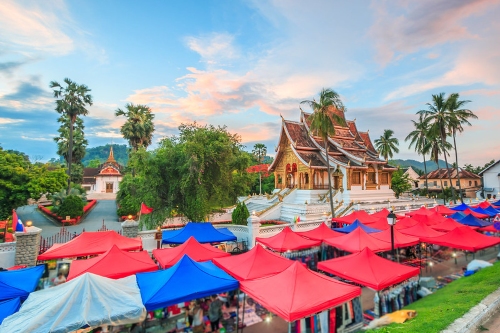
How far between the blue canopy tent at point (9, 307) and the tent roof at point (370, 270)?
848 centimetres

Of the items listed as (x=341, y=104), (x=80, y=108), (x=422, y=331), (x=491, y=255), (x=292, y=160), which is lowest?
(x=491, y=255)

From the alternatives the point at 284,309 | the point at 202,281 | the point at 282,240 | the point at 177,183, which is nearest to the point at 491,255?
the point at 282,240

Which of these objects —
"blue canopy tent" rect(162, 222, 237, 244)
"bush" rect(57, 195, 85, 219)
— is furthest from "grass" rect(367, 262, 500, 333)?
"bush" rect(57, 195, 85, 219)

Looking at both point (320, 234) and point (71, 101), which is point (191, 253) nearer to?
point (320, 234)

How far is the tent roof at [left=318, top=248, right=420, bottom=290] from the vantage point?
7656mm

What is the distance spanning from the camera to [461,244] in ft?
36.8

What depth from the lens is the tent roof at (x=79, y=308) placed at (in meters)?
5.21

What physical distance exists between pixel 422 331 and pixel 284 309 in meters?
2.70

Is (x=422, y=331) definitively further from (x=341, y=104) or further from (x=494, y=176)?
(x=494, y=176)

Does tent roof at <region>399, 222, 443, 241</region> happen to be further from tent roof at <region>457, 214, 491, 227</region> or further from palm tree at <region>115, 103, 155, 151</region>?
palm tree at <region>115, 103, 155, 151</region>

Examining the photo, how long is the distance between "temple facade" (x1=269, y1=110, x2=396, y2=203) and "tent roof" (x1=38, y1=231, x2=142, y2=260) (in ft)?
71.4

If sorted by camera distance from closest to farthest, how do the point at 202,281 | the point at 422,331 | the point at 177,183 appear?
the point at 422,331, the point at 202,281, the point at 177,183

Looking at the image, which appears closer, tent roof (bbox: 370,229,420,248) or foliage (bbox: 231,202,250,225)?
tent roof (bbox: 370,229,420,248)

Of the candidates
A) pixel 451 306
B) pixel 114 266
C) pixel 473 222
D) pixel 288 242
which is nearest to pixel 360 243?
pixel 288 242
